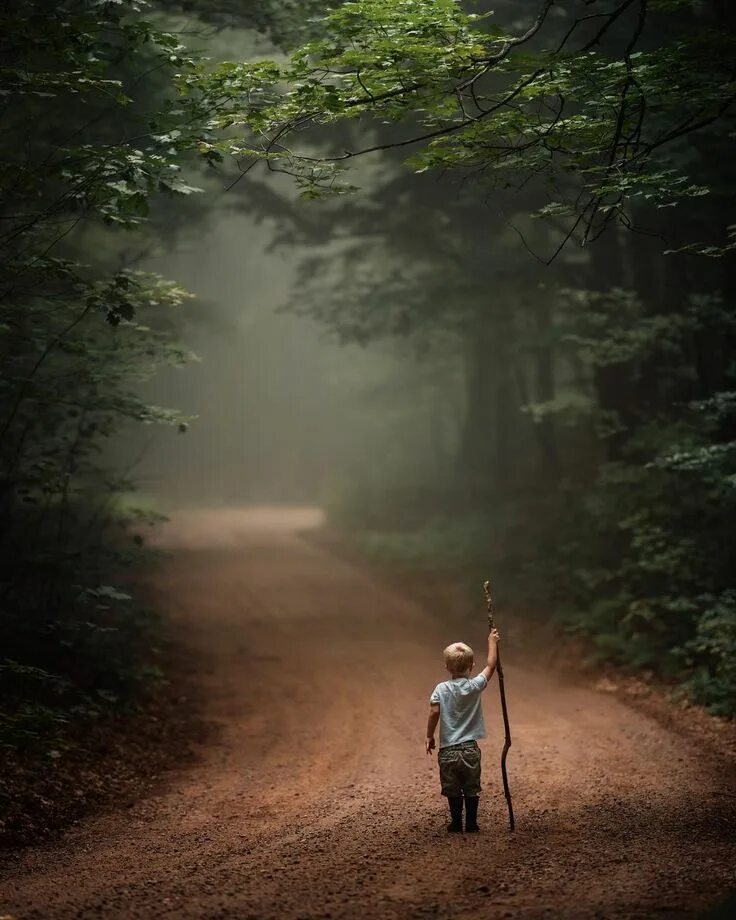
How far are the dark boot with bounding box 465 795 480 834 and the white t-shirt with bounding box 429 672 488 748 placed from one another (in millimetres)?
450

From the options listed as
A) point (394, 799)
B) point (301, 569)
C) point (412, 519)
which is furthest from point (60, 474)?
point (412, 519)

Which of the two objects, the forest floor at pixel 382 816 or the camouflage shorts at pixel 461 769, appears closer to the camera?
the forest floor at pixel 382 816

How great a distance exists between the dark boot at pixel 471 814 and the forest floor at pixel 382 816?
15cm

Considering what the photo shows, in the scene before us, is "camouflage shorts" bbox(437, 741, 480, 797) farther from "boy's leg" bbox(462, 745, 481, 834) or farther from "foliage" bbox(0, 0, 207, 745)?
"foliage" bbox(0, 0, 207, 745)

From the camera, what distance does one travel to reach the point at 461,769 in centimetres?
629

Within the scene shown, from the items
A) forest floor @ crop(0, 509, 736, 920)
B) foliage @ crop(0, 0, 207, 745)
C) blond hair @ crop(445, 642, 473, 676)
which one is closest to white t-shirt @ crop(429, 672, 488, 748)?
blond hair @ crop(445, 642, 473, 676)

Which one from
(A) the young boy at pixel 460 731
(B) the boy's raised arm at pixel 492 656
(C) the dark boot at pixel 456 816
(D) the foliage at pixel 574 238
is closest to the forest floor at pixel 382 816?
(C) the dark boot at pixel 456 816

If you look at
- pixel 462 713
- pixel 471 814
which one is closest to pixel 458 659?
pixel 462 713

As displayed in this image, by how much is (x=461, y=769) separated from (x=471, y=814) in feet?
1.29

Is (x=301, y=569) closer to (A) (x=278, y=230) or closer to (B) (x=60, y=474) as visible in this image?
(A) (x=278, y=230)

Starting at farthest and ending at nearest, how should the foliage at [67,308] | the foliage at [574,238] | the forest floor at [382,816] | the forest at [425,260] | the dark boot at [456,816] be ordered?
the foliage at [67,308]
the forest at [425,260]
the foliage at [574,238]
the dark boot at [456,816]
the forest floor at [382,816]

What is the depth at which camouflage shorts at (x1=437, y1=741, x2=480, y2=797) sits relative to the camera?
6.29 metres

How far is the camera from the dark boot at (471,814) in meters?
6.35

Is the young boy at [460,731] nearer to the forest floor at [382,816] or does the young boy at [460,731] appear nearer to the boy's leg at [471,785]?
the boy's leg at [471,785]
